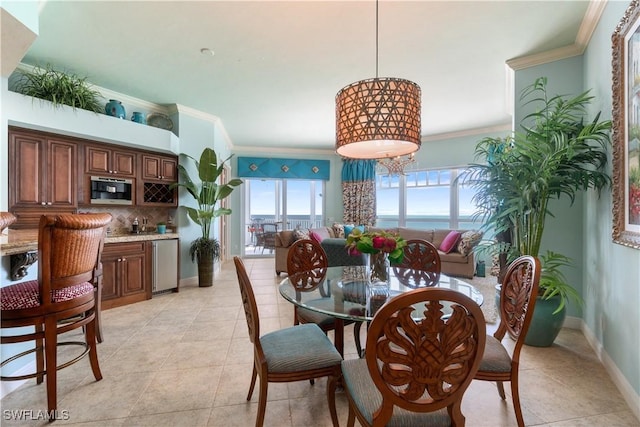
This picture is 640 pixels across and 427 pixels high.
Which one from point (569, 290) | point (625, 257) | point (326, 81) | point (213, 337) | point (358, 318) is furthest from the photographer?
point (326, 81)

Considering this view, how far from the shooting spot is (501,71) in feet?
10.7

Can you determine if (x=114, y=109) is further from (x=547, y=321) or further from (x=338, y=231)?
(x=547, y=321)

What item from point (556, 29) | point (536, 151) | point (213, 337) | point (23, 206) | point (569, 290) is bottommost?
point (213, 337)

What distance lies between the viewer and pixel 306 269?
255cm

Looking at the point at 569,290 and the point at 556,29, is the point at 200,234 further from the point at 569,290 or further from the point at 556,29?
the point at 556,29

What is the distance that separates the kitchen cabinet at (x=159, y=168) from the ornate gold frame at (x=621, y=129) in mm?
4885

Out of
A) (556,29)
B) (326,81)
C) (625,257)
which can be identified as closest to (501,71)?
(556,29)

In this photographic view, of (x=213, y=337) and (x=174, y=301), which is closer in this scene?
(x=213, y=337)

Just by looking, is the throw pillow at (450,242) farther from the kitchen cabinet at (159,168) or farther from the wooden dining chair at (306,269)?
the kitchen cabinet at (159,168)

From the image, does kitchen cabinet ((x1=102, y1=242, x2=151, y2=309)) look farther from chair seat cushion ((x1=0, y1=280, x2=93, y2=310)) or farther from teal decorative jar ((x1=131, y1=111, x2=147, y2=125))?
chair seat cushion ((x1=0, y1=280, x2=93, y2=310))

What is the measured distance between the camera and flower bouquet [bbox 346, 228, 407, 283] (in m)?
1.87

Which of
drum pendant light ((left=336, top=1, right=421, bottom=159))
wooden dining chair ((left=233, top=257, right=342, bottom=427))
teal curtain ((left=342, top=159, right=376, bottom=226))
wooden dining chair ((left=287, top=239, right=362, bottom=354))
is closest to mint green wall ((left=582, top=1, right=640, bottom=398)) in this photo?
drum pendant light ((left=336, top=1, right=421, bottom=159))

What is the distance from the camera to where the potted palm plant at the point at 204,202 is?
4328 mm

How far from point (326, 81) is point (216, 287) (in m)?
3.42
